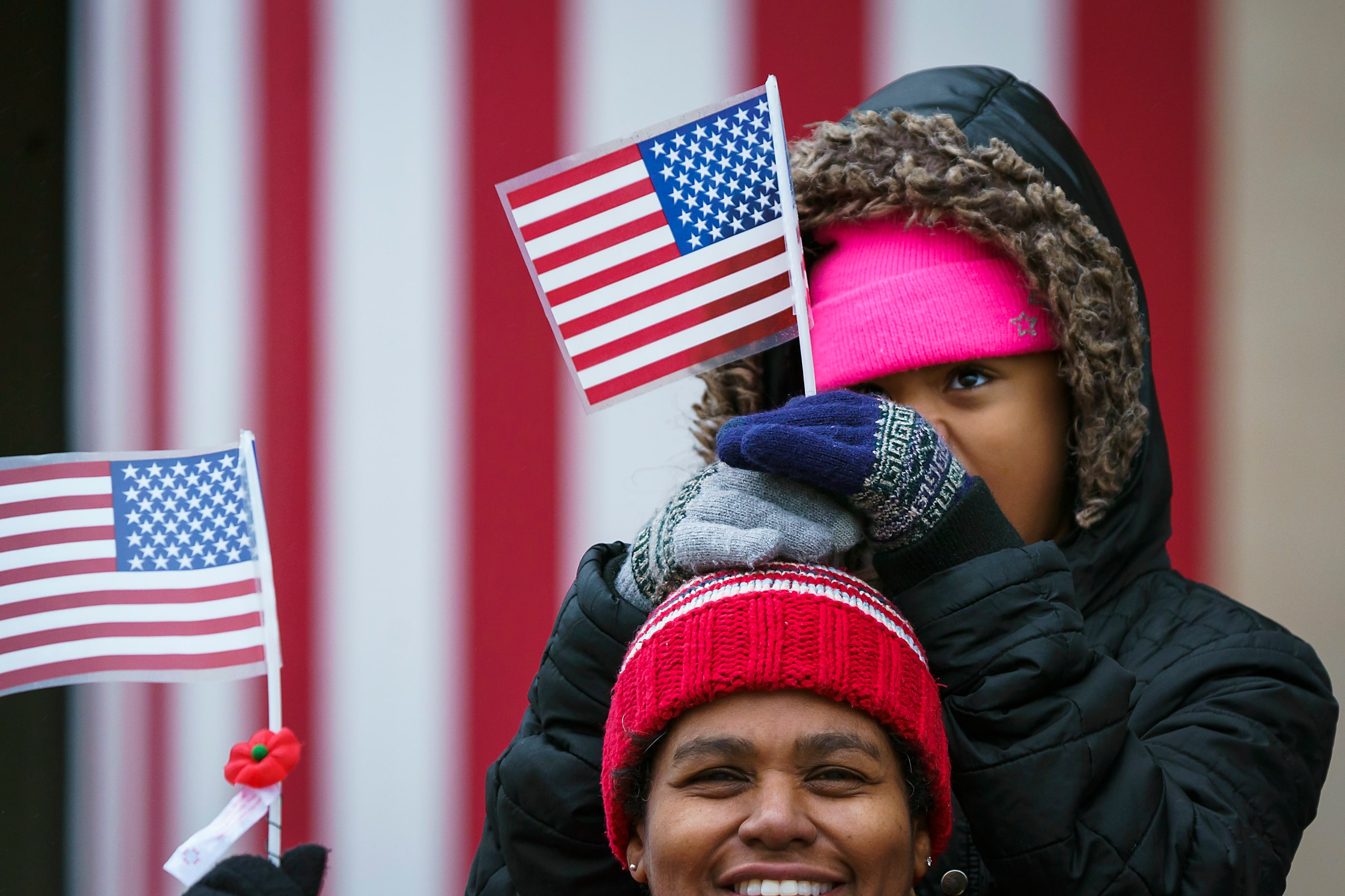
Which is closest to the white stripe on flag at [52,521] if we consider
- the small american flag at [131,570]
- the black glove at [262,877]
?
the small american flag at [131,570]

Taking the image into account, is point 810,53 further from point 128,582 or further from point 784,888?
point 784,888

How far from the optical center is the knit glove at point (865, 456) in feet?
3.81

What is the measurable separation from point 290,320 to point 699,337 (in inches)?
52.2

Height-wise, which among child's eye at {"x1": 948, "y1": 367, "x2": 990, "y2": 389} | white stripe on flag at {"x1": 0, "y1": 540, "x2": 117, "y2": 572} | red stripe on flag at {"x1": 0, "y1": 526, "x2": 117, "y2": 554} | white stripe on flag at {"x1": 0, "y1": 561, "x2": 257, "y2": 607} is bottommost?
white stripe on flag at {"x1": 0, "y1": 561, "x2": 257, "y2": 607}

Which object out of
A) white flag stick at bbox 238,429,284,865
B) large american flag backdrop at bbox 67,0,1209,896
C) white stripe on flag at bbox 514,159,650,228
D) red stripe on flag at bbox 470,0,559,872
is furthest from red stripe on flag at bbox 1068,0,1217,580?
white flag stick at bbox 238,429,284,865

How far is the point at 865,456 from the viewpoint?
1171mm

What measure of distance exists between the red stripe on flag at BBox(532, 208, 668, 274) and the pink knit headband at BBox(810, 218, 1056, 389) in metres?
0.26

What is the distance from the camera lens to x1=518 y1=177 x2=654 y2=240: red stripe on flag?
153 cm

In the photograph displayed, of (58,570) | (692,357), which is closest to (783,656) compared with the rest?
(692,357)

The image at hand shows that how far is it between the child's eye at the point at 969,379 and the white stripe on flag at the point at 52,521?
1.17 metres

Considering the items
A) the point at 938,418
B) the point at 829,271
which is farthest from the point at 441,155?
the point at 938,418

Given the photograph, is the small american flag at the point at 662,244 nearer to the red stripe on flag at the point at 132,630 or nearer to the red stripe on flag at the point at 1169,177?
the red stripe on flag at the point at 132,630

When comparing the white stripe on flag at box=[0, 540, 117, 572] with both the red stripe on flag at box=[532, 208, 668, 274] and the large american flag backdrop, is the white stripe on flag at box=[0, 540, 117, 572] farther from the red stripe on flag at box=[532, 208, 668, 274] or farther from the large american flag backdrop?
the large american flag backdrop

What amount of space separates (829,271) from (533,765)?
771mm
